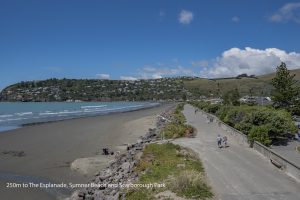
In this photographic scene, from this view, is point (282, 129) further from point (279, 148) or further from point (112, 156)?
point (112, 156)

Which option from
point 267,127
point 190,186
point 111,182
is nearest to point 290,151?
point 267,127

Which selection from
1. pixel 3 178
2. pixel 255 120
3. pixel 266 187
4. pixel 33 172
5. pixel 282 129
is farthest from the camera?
pixel 255 120

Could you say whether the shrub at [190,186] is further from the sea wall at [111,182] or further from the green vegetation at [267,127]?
the green vegetation at [267,127]

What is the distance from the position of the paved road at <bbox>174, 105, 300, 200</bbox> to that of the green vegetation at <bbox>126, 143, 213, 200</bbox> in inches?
25.2

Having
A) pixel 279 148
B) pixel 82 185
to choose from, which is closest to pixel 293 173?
pixel 279 148

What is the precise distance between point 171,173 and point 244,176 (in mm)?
3134

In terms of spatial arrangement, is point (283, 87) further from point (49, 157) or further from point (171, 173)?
point (171, 173)

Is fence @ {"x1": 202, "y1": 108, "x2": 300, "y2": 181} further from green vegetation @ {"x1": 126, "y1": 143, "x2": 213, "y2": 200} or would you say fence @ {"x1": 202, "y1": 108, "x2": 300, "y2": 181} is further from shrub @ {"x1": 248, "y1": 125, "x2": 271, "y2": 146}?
green vegetation @ {"x1": 126, "y1": 143, "x2": 213, "y2": 200}

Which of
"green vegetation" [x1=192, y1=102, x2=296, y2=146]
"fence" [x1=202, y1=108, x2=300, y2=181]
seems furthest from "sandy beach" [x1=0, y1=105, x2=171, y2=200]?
"green vegetation" [x1=192, y1=102, x2=296, y2=146]

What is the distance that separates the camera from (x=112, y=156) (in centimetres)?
2814

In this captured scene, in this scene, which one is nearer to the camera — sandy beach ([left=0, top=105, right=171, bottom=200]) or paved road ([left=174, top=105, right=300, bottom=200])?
paved road ([left=174, top=105, right=300, bottom=200])

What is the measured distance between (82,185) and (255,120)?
1501 centimetres

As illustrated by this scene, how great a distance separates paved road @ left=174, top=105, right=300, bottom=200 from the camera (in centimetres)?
1424

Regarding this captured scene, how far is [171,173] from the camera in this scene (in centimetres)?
1712
